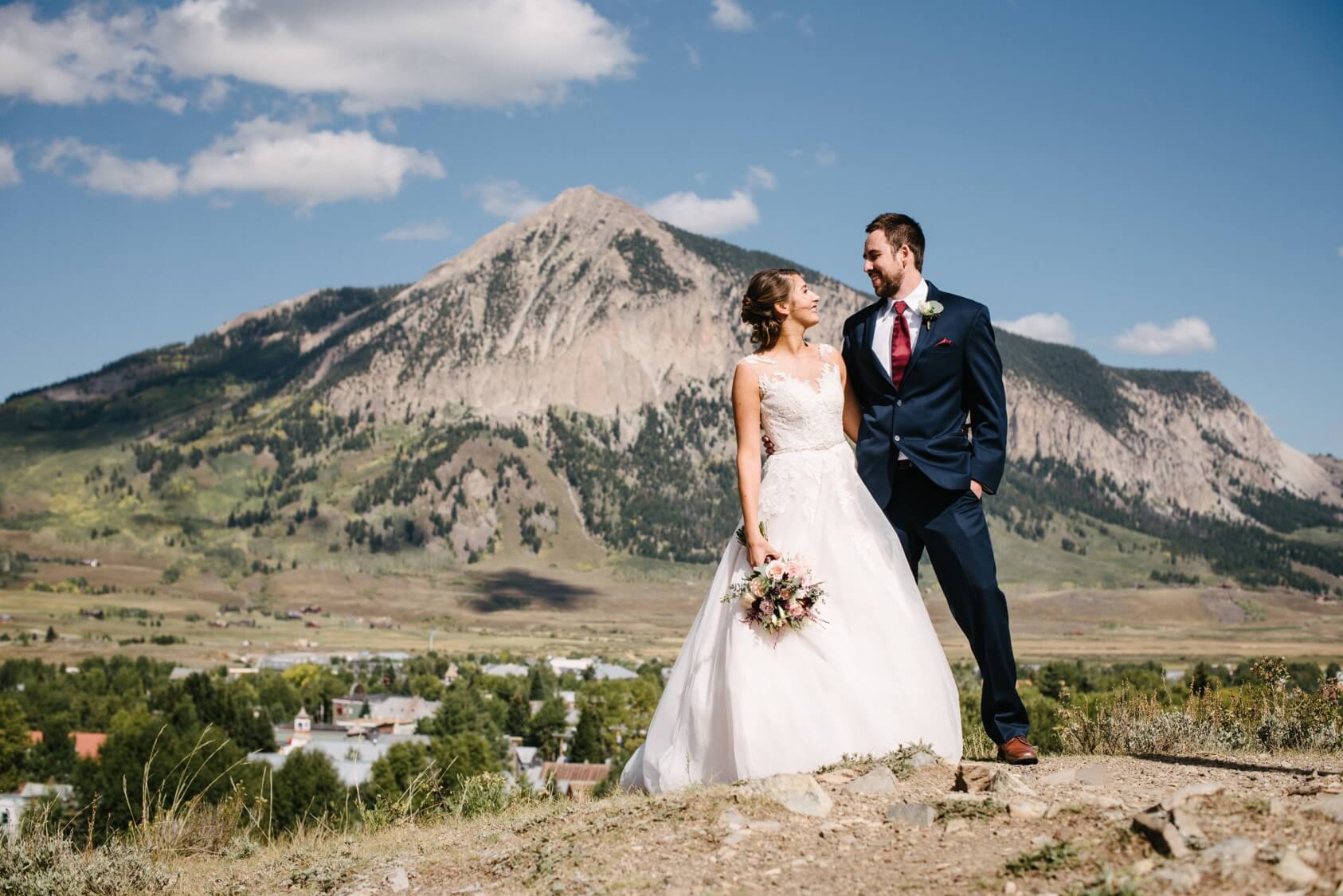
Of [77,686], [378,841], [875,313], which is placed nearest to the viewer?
[378,841]

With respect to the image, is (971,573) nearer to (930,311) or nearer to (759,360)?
(930,311)

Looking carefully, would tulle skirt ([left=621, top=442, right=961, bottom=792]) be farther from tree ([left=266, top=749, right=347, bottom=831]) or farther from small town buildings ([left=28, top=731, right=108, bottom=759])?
small town buildings ([left=28, top=731, right=108, bottom=759])

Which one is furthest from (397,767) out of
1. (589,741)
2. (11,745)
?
(11,745)

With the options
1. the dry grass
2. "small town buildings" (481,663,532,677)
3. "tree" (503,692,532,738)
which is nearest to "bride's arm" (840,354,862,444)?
the dry grass

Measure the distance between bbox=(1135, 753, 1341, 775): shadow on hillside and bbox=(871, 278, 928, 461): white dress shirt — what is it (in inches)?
123

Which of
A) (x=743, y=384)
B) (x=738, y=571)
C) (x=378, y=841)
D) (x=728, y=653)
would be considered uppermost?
(x=743, y=384)

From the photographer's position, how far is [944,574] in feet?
26.2

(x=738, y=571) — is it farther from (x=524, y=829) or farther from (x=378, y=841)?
(x=378, y=841)

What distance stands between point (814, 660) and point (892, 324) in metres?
2.40

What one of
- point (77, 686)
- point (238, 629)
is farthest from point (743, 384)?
point (238, 629)

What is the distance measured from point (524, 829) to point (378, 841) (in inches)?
46.5

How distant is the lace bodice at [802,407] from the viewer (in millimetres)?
8383

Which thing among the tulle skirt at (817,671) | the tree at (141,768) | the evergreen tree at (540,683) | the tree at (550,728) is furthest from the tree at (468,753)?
the tulle skirt at (817,671)

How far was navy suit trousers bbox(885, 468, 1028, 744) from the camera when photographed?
787 cm
